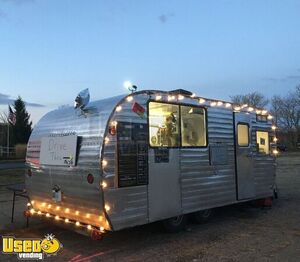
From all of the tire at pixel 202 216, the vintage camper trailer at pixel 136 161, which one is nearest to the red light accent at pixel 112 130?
the vintage camper trailer at pixel 136 161

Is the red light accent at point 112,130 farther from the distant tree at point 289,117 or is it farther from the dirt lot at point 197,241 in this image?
the distant tree at point 289,117

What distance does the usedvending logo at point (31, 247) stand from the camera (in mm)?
7266

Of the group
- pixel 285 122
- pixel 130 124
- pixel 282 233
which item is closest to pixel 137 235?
pixel 130 124

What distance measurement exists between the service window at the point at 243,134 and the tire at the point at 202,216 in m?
1.84

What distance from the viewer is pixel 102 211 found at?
699cm

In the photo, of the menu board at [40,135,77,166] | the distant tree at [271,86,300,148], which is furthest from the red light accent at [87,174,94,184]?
the distant tree at [271,86,300,148]

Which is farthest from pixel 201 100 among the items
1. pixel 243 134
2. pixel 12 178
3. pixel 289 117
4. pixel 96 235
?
pixel 289 117

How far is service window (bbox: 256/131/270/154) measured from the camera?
36.2 ft

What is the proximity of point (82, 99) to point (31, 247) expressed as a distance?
274cm

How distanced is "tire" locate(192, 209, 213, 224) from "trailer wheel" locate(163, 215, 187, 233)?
56cm

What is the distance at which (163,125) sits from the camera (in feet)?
26.9

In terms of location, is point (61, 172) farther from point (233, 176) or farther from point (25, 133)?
point (25, 133)

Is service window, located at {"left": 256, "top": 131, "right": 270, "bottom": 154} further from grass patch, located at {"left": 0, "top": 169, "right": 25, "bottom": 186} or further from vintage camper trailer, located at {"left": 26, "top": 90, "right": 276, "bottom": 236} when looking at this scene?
grass patch, located at {"left": 0, "top": 169, "right": 25, "bottom": 186}

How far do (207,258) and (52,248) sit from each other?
8.67 feet
